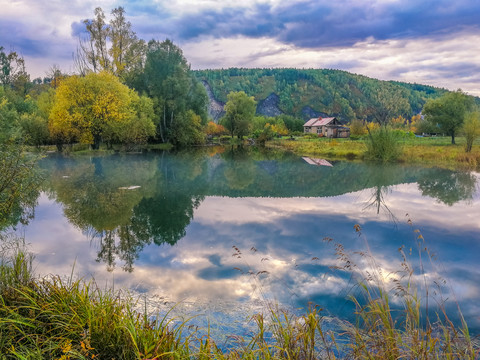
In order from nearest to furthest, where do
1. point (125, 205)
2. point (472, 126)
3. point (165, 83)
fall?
point (125, 205) → point (472, 126) → point (165, 83)

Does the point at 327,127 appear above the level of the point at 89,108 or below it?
above

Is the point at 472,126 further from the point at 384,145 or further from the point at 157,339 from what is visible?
the point at 157,339

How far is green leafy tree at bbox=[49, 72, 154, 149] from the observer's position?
36.2 m

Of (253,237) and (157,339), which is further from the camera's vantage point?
(253,237)

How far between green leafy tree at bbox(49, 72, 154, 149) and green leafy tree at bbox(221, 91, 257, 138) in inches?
1399

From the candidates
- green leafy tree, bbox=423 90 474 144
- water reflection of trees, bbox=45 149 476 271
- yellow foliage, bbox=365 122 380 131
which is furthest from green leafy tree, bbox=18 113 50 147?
green leafy tree, bbox=423 90 474 144

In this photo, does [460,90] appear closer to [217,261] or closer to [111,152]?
[111,152]

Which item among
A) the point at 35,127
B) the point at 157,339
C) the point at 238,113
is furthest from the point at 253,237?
the point at 238,113

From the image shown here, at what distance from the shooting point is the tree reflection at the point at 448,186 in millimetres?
16953

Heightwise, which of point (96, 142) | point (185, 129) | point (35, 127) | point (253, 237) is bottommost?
point (253, 237)

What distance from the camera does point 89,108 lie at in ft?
121

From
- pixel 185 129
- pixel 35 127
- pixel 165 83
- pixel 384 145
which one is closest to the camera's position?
pixel 384 145

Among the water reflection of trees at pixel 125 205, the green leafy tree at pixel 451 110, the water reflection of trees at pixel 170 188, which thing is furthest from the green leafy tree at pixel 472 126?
the water reflection of trees at pixel 125 205

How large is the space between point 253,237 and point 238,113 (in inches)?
2552
